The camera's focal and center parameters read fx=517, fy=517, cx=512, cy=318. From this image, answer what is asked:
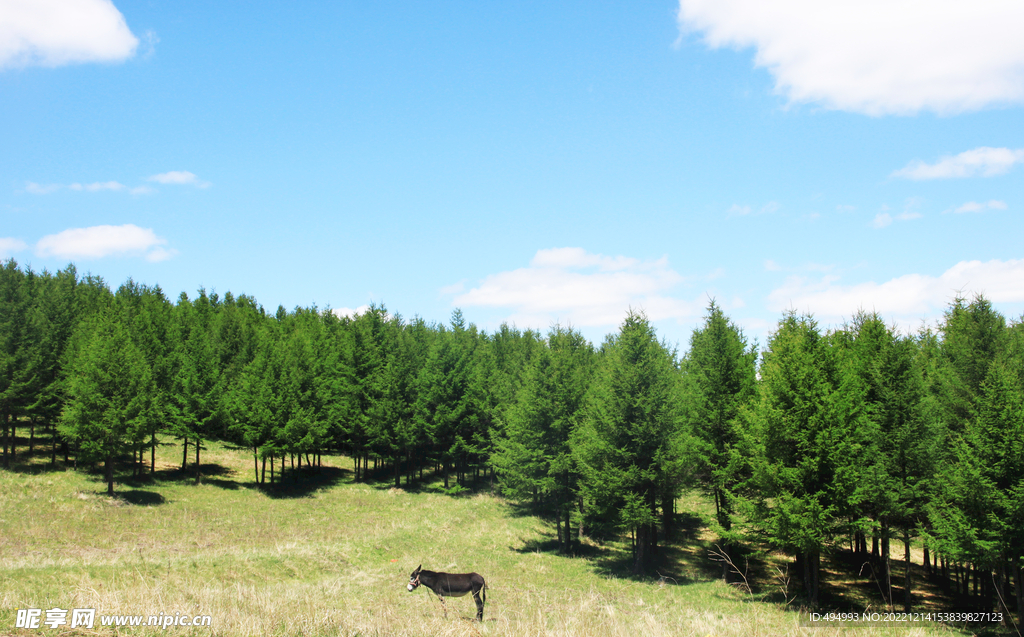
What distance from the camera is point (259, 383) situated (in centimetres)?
4600

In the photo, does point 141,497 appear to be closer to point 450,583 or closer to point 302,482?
point 302,482

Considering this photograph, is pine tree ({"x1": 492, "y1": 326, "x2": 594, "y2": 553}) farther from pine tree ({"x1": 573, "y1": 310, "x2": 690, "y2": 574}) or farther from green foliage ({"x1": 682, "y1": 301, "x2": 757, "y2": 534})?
green foliage ({"x1": 682, "y1": 301, "x2": 757, "y2": 534})

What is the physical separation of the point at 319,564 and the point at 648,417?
17.4 metres

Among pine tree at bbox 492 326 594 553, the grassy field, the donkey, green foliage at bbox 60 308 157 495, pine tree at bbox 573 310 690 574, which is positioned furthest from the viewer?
green foliage at bbox 60 308 157 495

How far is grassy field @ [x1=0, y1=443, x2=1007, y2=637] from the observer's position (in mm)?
10094

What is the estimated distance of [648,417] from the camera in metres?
27.6

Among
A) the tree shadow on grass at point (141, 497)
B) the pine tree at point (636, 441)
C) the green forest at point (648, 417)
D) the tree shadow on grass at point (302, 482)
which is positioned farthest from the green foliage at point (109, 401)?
the pine tree at point (636, 441)

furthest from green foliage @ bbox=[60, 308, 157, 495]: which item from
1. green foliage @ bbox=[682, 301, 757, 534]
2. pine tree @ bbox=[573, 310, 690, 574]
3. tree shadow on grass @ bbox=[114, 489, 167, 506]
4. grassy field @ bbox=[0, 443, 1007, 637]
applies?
green foliage @ bbox=[682, 301, 757, 534]

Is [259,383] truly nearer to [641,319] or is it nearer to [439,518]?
[439,518]

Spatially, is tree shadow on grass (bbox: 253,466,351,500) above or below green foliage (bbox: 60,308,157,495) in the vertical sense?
below

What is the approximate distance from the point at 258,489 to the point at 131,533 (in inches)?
666

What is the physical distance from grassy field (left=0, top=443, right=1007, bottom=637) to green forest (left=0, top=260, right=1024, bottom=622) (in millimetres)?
2756

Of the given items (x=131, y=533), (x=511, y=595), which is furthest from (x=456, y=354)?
(x=511, y=595)

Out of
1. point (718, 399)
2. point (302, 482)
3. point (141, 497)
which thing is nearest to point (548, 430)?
point (718, 399)
